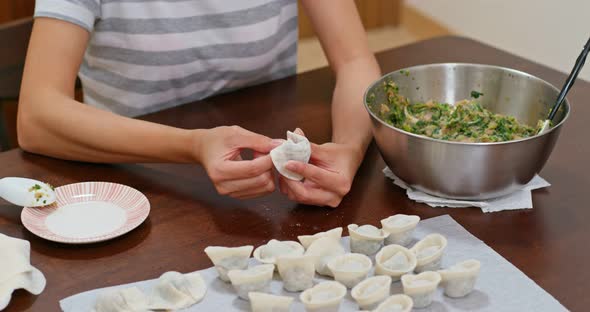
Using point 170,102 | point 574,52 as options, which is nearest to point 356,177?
point 170,102

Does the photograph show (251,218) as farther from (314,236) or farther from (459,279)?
(459,279)

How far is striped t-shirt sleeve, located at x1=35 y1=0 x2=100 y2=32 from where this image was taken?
1.42m

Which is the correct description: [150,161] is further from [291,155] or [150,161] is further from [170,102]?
[170,102]

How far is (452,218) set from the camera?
3.99 feet

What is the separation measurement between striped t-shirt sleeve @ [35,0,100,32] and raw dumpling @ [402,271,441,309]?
0.82 m

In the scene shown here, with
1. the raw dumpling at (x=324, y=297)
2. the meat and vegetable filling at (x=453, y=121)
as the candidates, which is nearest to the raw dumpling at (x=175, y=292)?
the raw dumpling at (x=324, y=297)

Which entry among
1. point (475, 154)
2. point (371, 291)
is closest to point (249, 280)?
point (371, 291)

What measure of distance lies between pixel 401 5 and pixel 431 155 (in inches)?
141

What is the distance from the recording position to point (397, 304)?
3.23ft

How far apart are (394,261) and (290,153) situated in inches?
10.0

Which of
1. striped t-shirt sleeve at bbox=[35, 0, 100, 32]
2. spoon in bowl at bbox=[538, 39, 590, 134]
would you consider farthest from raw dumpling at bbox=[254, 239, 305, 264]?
striped t-shirt sleeve at bbox=[35, 0, 100, 32]

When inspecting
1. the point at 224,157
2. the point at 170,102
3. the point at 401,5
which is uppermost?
the point at 224,157

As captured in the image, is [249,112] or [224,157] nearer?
[224,157]

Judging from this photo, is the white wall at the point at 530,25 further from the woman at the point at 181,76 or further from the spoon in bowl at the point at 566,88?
the spoon in bowl at the point at 566,88
